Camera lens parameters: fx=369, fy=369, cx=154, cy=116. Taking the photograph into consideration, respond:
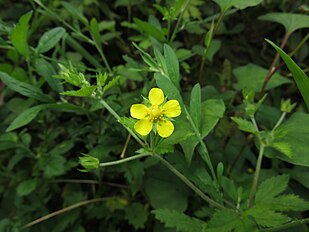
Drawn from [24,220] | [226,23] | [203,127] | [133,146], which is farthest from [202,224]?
[226,23]

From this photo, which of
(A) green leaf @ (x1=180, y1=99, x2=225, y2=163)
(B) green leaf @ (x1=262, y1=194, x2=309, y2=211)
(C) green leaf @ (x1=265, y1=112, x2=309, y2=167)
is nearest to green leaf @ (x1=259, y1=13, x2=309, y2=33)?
(C) green leaf @ (x1=265, y1=112, x2=309, y2=167)

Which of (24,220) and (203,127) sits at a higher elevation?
(203,127)

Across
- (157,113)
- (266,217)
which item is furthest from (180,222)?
(157,113)

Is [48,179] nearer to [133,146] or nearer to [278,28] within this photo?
[133,146]

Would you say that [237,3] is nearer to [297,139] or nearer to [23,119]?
[297,139]

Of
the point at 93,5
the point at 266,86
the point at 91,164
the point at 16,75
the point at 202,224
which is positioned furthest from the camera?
the point at 93,5

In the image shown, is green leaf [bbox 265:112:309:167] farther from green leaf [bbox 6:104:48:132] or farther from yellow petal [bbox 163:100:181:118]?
green leaf [bbox 6:104:48:132]
